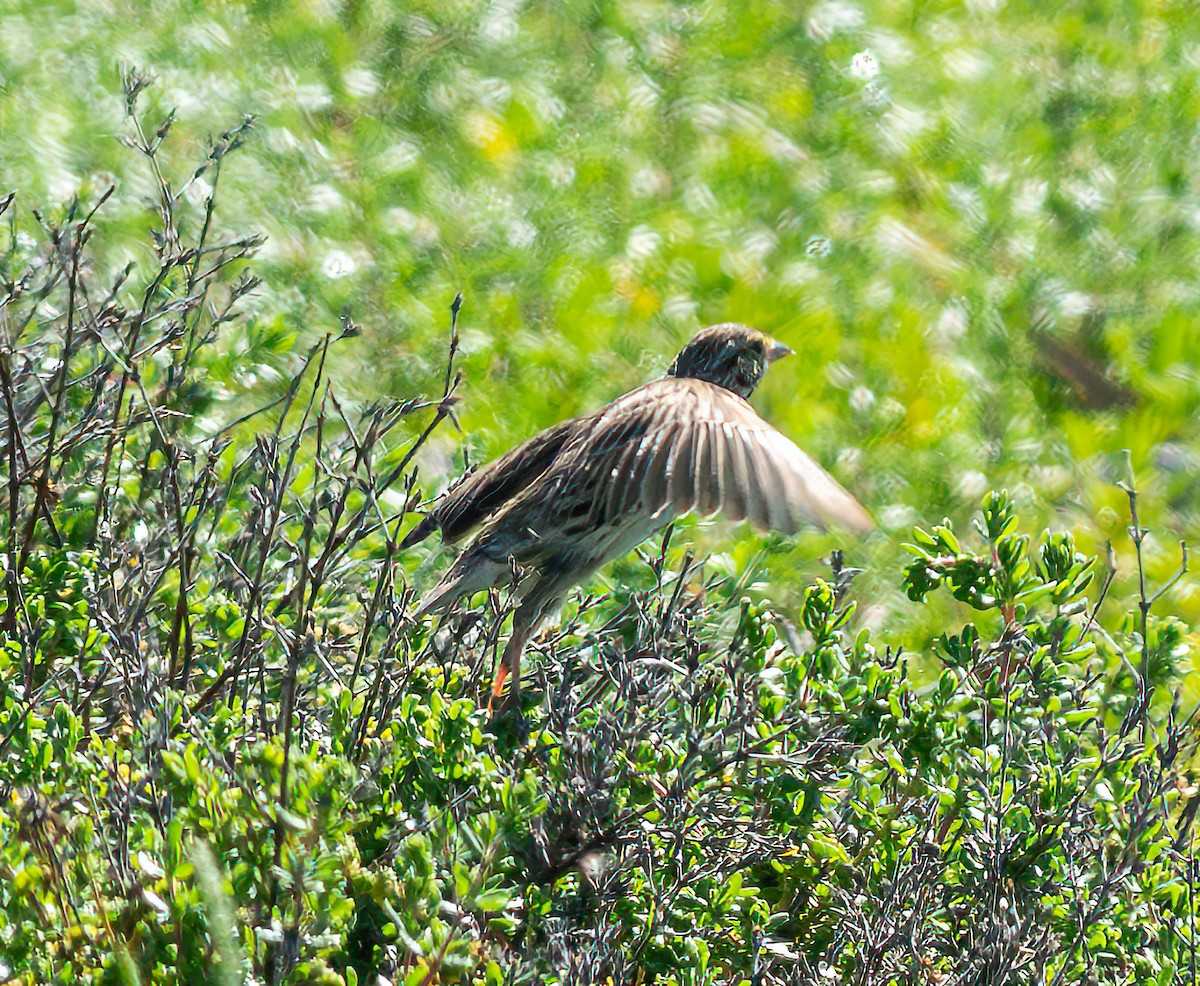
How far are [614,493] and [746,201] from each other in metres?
4.08

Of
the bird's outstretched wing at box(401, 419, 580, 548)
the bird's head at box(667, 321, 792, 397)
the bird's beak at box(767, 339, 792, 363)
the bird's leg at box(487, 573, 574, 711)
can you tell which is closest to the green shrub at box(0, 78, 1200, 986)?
the bird's leg at box(487, 573, 574, 711)

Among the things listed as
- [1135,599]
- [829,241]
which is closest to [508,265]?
[829,241]

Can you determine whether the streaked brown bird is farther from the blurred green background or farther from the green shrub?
the blurred green background

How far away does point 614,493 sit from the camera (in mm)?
3920

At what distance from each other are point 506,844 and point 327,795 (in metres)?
0.51

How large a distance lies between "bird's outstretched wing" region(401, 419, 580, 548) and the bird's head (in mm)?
809

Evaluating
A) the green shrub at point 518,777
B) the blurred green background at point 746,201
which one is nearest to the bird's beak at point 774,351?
the blurred green background at point 746,201

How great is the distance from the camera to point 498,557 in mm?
4121

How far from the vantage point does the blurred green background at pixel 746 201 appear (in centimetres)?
657

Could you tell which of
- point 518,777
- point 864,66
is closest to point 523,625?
point 518,777

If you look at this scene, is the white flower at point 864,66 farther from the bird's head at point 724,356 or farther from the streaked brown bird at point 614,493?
the streaked brown bird at point 614,493

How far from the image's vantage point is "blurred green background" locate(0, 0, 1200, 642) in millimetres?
6566

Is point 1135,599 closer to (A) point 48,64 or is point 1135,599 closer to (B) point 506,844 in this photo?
(B) point 506,844

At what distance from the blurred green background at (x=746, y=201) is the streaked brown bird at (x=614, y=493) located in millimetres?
1557
